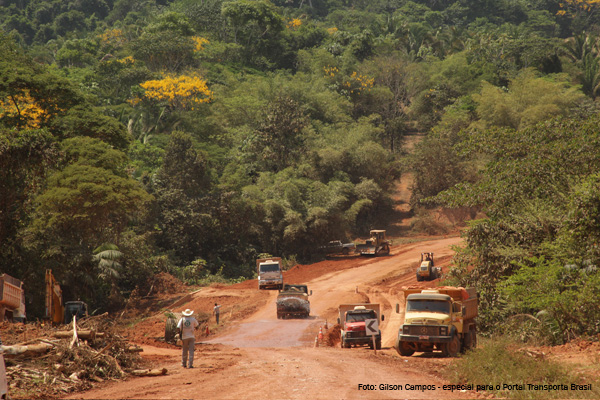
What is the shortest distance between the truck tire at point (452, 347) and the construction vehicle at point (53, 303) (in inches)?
672

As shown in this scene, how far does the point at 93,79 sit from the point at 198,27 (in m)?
33.4

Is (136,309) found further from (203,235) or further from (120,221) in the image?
(203,235)

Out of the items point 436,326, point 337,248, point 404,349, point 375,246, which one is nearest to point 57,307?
point 404,349

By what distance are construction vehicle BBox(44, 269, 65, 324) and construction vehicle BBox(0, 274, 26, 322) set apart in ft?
8.37

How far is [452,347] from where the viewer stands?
65.1ft

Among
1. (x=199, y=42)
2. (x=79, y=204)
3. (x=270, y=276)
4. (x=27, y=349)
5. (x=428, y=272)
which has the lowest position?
(x=270, y=276)

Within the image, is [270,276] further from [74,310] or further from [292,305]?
[74,310]

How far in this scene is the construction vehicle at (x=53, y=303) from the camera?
26219 millimetres

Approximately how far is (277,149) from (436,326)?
41709 millimetres

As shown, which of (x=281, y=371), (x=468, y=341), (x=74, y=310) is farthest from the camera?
(x=74, y=310)

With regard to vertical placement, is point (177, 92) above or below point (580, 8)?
below

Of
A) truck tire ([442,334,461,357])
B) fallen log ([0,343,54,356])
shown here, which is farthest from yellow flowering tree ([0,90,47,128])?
truck tire ([442,334,461,357])

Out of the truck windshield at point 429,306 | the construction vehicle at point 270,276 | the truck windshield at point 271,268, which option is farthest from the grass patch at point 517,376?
the truck windshield at point 271,268

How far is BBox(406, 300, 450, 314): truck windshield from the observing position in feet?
67.2
